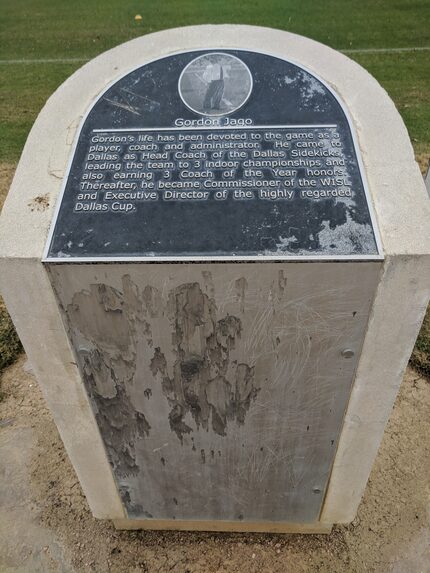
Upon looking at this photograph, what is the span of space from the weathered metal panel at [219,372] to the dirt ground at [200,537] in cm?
30

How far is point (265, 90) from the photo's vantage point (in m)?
2.49

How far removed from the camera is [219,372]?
94.4 inches

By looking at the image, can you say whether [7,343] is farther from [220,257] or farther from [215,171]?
[220,257]

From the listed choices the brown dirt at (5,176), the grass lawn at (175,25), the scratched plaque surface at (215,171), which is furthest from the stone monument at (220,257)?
the grass lawn at (175,25)

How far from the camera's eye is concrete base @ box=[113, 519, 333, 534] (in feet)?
10.8

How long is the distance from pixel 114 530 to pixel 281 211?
2511 millimetres

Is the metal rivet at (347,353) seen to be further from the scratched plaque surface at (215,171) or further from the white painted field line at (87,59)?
the white painted field line at (87,59)

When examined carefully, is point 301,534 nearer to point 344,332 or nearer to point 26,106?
point 344,332

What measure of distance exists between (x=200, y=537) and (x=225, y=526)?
0.60ft

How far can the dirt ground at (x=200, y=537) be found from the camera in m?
3.20

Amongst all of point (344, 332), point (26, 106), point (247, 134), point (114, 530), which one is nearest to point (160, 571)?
point (114, 530)

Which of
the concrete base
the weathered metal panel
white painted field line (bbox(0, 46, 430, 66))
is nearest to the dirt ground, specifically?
the concrete base

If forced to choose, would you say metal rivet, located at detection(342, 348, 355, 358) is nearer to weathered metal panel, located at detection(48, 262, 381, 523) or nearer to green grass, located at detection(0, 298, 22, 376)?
weathered metal panel, located at detection(48, 262, 381, 523)

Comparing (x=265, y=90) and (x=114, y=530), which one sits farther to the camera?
(x=114, y=530)
